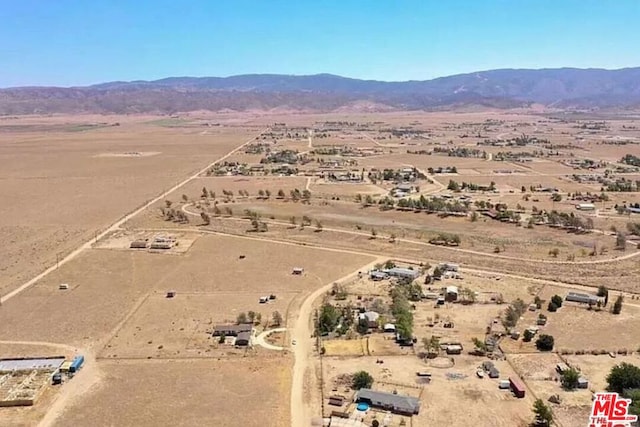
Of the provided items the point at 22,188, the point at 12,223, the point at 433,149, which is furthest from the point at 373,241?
the point at 433,149

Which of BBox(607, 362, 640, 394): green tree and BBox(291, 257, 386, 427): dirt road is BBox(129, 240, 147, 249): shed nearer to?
BBox(291, 257, 386, 427): dirt road

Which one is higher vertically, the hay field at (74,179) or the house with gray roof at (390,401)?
the hay field at (74,179)

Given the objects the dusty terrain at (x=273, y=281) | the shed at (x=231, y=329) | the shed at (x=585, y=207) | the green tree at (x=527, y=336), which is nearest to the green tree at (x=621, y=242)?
the dusty terrain at (x=273, y=281)

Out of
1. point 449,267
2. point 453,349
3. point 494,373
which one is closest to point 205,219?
point 449,267

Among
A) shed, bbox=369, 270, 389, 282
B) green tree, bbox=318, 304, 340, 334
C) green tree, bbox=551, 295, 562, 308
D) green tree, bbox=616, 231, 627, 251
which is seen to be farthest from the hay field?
green tree, bbox=616, 231, 627, 251

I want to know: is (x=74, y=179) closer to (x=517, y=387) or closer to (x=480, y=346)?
(x=480, y=346)

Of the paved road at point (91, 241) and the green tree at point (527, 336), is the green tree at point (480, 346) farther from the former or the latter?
the paved road at point (91, 241)

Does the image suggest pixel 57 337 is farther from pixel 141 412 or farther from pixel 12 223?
pixel 12 223
